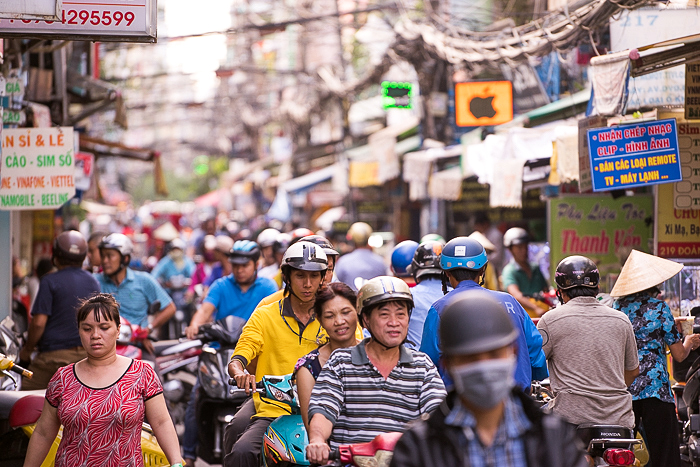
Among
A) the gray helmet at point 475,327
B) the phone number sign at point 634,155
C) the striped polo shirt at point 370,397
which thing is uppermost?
the phone number sign at point 634,155

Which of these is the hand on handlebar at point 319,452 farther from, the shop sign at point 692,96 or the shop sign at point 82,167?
the shop sign at point 82,167

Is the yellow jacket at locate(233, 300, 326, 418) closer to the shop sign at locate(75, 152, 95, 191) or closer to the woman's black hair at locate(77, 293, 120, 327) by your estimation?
the woman's black hair at locate(77, 293, 120, 327)

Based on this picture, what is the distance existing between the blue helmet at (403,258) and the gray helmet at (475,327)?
18.9 ft

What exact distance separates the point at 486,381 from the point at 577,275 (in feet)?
12.2

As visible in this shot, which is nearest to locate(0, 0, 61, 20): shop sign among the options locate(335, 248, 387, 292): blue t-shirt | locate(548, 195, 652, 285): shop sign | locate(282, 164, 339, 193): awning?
locate(335, 248, 387, 292): blue t-shirt

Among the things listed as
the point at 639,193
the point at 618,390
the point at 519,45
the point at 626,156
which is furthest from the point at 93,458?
the point at 519,45

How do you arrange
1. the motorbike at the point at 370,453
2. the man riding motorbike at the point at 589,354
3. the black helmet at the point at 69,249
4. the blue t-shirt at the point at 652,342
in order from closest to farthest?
1. the motorbike at the point at 370,453
2. the man riding motorbike at the point at 589,354
3. the blue t-shirt at the point at 652,342
4. the black helmet at the point at 69,249

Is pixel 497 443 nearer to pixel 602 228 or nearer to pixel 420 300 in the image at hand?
pixel 420 300

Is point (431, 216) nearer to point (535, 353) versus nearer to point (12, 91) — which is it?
point (12, 91)

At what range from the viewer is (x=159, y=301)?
9.59 m

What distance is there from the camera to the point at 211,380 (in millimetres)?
8281

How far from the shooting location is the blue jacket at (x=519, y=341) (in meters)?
5.43

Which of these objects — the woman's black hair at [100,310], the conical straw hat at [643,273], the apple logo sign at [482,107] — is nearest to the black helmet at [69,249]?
the woman's black hair at [100,310]

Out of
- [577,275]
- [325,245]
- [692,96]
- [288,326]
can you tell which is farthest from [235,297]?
[692,96]
